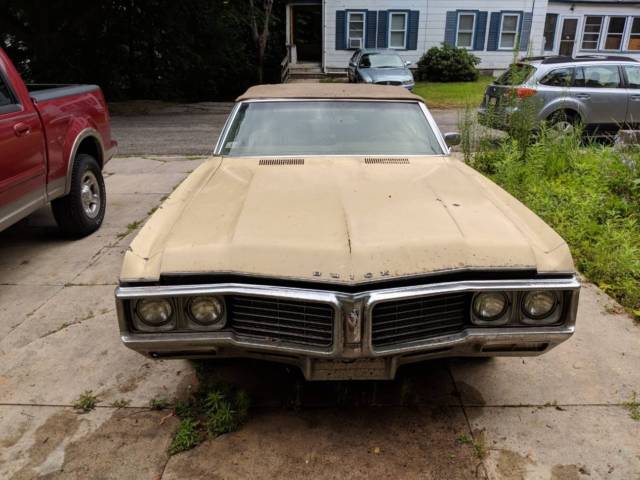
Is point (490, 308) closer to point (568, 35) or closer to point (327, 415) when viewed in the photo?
point (327, 415)

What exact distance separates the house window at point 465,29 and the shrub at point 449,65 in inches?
46.1

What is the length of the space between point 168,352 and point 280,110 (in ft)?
7.09

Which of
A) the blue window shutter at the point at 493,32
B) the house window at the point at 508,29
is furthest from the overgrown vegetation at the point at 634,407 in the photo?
the house window at the point at 508,29

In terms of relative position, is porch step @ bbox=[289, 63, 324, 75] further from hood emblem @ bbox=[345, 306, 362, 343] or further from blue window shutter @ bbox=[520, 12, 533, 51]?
hood emblem @ bbox=[345, 306, 362, 343]

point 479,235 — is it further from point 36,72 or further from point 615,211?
point 36,72

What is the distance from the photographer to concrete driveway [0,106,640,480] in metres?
2.51

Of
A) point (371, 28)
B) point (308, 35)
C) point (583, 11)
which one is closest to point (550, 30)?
point (583, 11)

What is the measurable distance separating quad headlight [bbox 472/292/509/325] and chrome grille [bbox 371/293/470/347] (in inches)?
1.9

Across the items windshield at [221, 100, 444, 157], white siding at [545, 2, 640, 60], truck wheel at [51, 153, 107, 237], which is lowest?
truck wheel at [51, 153, 107, 237]

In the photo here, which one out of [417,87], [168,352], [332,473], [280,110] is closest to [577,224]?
[280,110]

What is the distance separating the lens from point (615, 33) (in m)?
27.1

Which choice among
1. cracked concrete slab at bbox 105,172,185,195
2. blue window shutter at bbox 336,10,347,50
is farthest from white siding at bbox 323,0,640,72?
cracked concrete slab at bbox 105,172,185,195

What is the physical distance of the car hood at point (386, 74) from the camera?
16422 mm

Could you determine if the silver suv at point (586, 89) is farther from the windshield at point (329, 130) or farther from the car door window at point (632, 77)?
Result: the windshield at point (329, 130)
